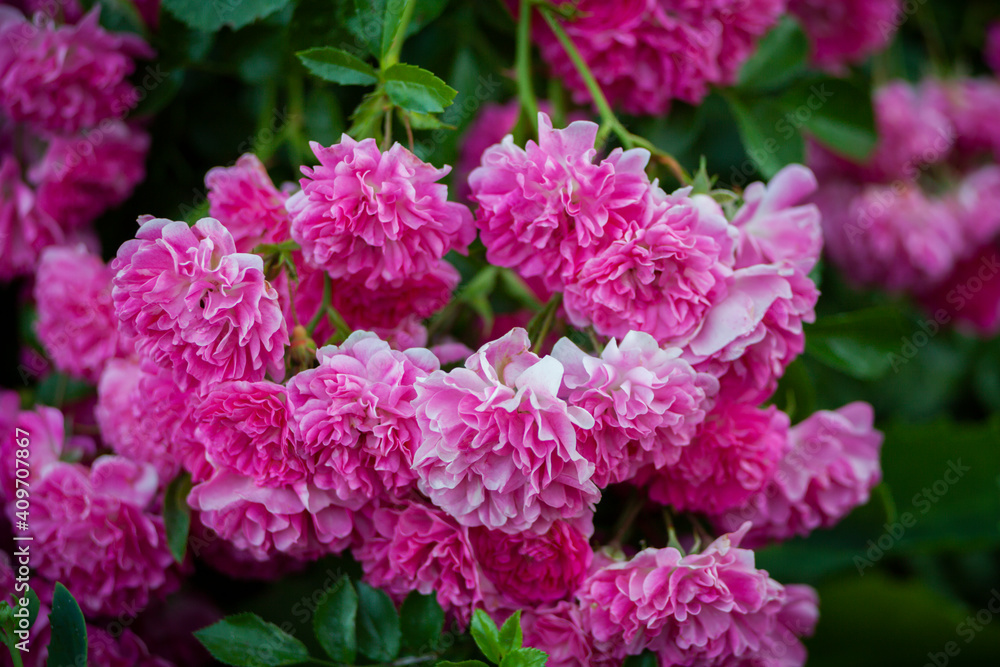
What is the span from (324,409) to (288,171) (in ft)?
1.38

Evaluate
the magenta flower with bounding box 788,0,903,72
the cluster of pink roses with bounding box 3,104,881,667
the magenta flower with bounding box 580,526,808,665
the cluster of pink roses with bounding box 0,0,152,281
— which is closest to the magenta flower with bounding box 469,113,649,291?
the cluster of pink roses with bounding box 3,104,881,667

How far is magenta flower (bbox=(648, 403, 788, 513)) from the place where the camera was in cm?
56

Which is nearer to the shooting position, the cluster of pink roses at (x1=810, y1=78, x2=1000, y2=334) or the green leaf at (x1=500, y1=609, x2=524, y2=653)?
the green leaf at (x1=500, y1=609, x2=524, y2=653)

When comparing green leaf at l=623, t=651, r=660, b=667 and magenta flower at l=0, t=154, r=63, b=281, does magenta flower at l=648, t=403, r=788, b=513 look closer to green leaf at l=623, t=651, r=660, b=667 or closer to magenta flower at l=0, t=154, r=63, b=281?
green leaf at l=623, t=651, r=660, b=667

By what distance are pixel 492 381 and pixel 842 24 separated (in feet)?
2.57

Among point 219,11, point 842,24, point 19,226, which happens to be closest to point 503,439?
point 219,11

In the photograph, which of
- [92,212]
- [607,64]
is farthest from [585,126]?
[92,212]

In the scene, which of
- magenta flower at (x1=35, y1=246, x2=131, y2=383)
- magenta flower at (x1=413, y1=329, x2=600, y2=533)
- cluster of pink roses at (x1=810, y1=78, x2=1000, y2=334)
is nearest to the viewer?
magenta flower at (x1=413, y1=329, x2=600, y2=533)

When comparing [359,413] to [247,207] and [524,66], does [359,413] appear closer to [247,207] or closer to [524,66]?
[247,207]

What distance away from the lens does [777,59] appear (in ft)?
2.77

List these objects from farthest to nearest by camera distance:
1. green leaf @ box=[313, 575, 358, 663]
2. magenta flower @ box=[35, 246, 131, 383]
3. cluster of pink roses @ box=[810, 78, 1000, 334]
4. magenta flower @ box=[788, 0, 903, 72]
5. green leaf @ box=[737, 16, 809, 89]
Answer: cluster of pink roses @ box=[810, 78, 1000, 334]
magenta flower @ box=[788, 0, 903, 72]
green leaf @ box=[737, 16, 809, 89]
magenta flower @ box=[35, 246, 131, 383]
green leaf @ box=[313, 575, 358, 663]

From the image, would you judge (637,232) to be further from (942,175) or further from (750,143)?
(942,175)

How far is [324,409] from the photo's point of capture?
19.7 inches

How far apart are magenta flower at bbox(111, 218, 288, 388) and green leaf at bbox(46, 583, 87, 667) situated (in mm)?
197
